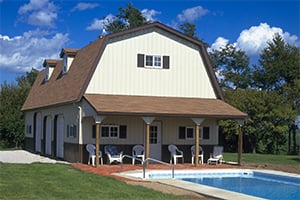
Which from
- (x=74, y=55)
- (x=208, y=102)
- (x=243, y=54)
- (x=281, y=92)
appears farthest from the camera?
(x=243, y=54)

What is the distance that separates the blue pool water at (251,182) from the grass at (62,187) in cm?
453

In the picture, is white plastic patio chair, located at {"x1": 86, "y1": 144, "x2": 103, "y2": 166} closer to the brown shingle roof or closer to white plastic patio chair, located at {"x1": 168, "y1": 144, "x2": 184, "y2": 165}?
the brown shingle roof

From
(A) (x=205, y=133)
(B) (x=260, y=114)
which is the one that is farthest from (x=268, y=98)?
(A) (x=205, y=133)

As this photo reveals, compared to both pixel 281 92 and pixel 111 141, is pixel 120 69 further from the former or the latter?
pixel 281 92

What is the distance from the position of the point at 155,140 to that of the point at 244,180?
610 centimetres

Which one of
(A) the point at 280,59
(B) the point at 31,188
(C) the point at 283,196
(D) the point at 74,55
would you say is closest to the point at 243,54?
(A) the point at 280,59

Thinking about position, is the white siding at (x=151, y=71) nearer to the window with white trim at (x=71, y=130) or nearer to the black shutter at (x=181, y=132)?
the black shutter at (x=181, y=132)

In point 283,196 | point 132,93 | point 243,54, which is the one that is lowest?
point 283,196

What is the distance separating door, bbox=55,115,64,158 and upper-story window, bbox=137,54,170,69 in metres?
5.54

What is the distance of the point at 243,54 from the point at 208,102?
105 feet

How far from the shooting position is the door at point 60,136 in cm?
2709

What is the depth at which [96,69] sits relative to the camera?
954 inches

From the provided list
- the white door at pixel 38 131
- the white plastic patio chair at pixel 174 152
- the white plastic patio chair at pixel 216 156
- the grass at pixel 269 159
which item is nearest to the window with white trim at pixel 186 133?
the white plastic patio chair at pixel 174 152

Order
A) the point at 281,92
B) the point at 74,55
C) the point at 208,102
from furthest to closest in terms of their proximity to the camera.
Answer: the point at 281,92, the point at 74,55, the point at 208,102
